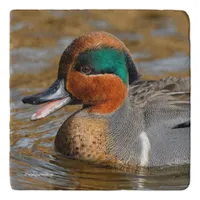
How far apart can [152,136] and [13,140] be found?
0.75 m

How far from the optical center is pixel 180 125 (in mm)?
25047

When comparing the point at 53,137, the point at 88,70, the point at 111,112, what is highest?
the point at 88,70

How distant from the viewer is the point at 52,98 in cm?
2497

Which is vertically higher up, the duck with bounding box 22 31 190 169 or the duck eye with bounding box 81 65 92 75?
the duck eye with bounding box 81 65 92 75

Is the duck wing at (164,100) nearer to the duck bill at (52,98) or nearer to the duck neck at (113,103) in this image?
the duck neck at (113,103)

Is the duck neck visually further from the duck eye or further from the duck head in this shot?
the duck eye

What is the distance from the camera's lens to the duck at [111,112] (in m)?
25.0

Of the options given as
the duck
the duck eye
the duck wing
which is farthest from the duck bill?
the duck wing

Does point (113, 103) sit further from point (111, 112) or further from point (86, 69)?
point (86, 69)

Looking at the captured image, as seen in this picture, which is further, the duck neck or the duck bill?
the duck neck

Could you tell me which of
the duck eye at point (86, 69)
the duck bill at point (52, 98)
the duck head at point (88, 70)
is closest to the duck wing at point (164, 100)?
the duck head at point (88, 70)

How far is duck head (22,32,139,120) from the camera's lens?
25.0 metres

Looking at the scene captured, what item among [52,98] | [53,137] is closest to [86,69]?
[52,98]

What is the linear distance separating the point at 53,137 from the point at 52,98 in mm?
339
